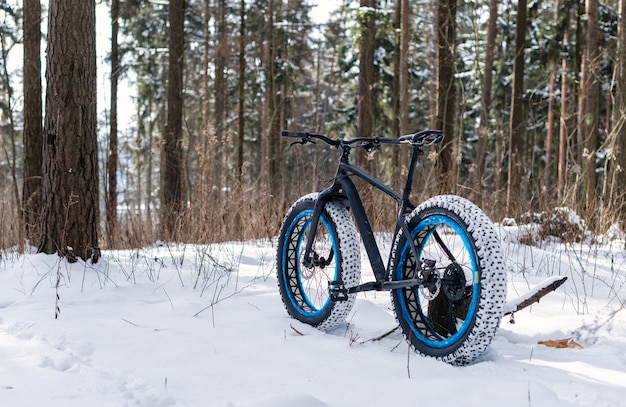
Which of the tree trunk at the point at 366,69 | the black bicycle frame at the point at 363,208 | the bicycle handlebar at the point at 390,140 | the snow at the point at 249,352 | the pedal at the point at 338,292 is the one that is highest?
the tree trunk at the point at 366,69

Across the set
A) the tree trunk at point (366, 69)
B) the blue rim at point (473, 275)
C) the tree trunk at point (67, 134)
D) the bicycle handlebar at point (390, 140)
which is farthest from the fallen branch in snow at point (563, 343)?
the tree trunk at point (366, 69)

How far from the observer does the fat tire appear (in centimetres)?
288

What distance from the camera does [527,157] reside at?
24375 millimetres

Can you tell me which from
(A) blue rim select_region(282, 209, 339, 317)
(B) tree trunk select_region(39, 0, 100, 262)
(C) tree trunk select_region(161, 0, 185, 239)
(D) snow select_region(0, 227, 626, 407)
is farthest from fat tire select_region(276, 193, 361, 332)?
(C) tree trunk select_region(161, 0, 185, 239)

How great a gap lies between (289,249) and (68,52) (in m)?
2.49

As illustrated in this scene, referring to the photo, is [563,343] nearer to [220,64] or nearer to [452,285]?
[452,285]

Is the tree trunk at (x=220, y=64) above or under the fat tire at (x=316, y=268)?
above

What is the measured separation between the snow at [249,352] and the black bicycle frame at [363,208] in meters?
0.32

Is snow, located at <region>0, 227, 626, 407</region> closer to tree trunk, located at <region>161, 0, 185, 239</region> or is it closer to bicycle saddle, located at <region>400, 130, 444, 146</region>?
bicycle saddle, located at <region>400, 130, 444, 146</region>

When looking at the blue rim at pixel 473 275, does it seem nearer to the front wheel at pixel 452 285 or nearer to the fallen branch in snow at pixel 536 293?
the front wheel at pixel 452 285

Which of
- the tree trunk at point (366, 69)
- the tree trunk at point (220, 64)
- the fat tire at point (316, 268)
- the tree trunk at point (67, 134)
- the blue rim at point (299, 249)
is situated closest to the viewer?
the fat tire at point (316, 268)

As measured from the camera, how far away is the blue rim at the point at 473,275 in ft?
7.31

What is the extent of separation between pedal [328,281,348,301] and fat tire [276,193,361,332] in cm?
3

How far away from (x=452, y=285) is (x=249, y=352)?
0.98 m
